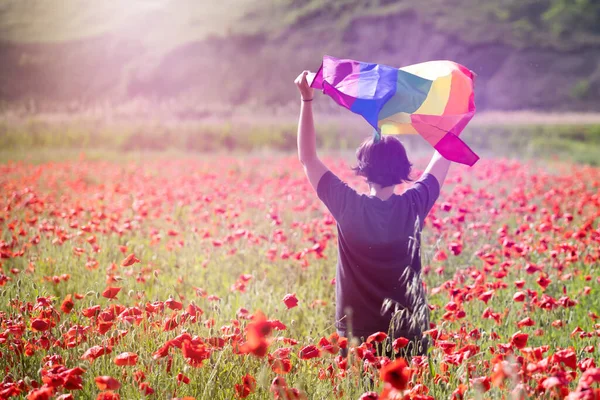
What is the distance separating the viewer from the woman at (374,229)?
2.89 meters

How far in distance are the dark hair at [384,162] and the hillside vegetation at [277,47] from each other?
32.9 m

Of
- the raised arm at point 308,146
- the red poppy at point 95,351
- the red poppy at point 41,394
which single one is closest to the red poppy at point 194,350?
the red poppy at point 95,351

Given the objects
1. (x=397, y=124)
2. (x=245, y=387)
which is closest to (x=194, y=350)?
(x=245, y=387)

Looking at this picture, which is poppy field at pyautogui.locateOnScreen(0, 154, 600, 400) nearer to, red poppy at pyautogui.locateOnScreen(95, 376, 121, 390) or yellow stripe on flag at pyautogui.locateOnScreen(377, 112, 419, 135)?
red poppy at pyautogui.locateOnScreen(95, 376, 121, 390)

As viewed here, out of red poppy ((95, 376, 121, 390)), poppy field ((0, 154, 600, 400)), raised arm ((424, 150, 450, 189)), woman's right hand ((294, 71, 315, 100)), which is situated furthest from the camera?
raised arm ((424, 150, 450, 189))

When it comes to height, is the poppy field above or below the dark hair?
below

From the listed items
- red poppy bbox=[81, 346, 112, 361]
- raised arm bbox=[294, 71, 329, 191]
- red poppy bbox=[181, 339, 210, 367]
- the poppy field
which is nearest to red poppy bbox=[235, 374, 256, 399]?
the poppy field

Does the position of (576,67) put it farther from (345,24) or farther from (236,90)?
(236,90)

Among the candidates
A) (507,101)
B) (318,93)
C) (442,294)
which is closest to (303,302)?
(442,294)

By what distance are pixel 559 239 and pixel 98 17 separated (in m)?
53.3

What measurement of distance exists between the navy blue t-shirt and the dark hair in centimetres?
8

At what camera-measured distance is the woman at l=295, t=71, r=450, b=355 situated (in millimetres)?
2895

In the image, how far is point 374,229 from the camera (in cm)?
289

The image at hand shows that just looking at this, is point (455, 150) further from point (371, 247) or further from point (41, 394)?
point (41, 394)
